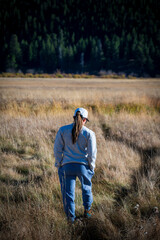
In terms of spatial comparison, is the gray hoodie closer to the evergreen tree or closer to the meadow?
the meadow

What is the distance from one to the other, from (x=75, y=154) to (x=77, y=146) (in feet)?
0.36

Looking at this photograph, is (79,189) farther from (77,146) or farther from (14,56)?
(14,56)

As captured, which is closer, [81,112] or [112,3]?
[81,112]

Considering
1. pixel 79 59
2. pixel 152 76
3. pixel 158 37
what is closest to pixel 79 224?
pixel 152 76

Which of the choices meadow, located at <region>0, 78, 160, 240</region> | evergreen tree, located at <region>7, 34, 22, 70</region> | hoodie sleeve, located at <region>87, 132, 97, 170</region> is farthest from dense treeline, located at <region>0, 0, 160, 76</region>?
hoodie sleeve, located at <region>87, 132, 97, 170</region>

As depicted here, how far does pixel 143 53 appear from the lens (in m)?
69.0

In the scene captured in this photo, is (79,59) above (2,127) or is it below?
above

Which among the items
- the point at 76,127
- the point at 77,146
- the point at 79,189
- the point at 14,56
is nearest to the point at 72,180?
the point at 77,146

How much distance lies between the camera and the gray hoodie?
7.40 feet

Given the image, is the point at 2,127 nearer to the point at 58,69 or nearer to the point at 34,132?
the point at 34,132

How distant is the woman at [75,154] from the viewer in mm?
2225

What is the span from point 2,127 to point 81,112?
5.51 meters

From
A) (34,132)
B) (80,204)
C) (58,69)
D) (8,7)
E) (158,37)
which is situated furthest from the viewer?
(8,7)

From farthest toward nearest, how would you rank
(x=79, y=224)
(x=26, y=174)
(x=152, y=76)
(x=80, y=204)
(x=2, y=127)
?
(x=152, y=76)
(x=2, y=127)
(x=26, y=174)
(x=80, y=204)
(x=79, y=224)
